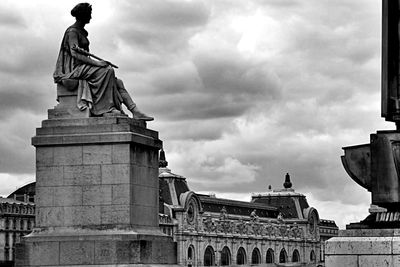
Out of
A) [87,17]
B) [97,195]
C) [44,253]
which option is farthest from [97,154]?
[87,17]

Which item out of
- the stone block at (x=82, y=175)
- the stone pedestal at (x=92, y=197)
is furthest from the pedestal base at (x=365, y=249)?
the stone block at (x=82, y=175)

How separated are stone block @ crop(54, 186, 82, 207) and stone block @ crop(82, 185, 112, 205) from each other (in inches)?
5.9

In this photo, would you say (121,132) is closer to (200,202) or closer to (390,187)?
(390,187)

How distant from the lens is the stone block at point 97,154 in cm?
2983

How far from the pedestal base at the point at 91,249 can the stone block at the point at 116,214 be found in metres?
0.28

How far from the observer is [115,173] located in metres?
29.8

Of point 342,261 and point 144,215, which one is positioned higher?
point 144,215

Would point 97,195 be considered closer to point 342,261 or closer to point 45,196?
point 45,196

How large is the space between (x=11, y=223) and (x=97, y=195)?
393 feet

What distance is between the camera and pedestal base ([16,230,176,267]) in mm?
29156

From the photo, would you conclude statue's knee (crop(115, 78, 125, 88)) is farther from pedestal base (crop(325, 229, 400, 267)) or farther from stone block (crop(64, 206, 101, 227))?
pedestal base (crop(325, 229, 400, 267))

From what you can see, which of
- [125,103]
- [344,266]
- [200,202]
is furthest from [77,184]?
[200,202]

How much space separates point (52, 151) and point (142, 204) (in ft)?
9.59

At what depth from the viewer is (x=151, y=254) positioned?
29906 mm
